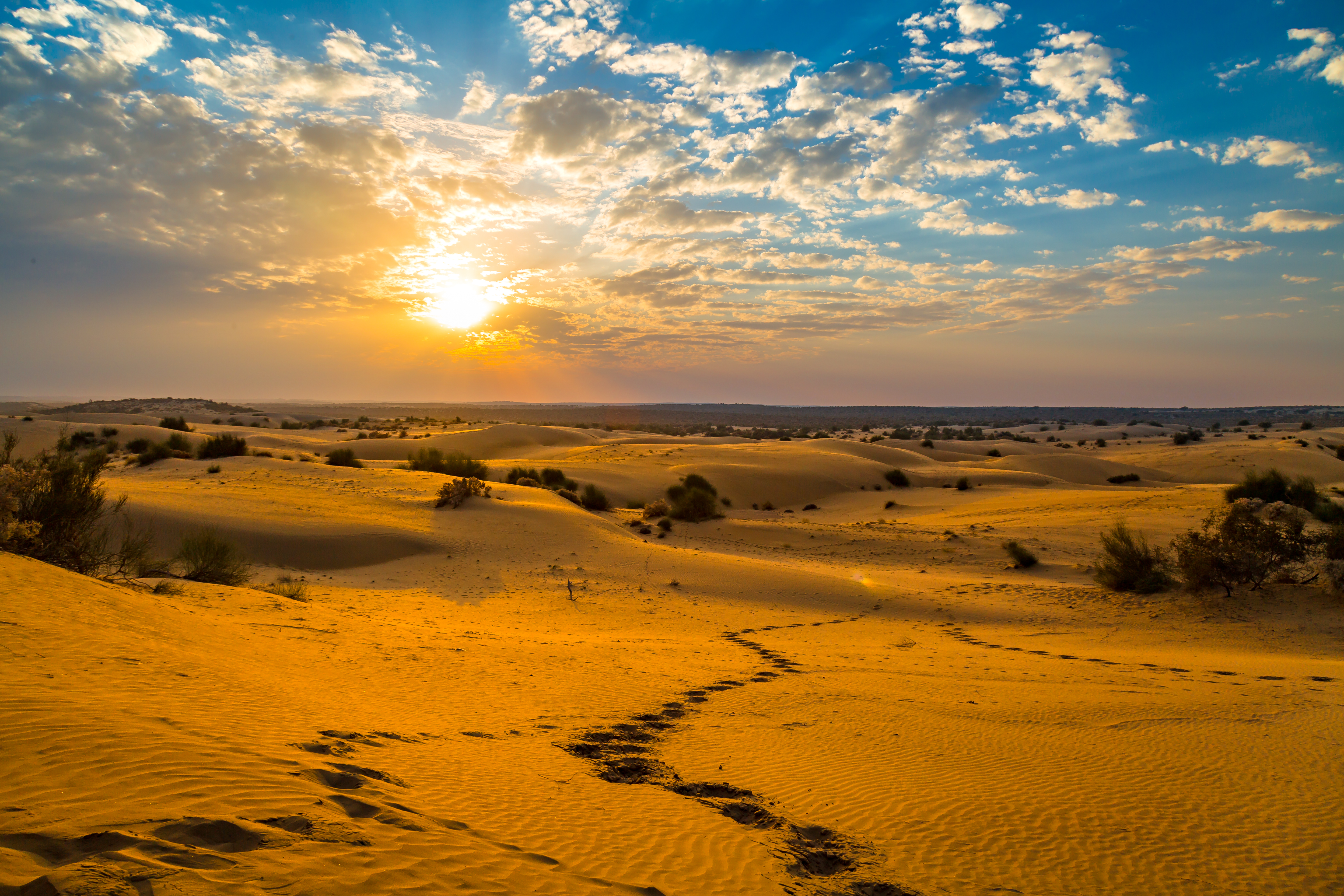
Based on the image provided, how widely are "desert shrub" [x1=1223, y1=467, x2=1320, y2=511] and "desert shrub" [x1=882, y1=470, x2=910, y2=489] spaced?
557 inches

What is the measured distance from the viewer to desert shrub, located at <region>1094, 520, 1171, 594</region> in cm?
1447

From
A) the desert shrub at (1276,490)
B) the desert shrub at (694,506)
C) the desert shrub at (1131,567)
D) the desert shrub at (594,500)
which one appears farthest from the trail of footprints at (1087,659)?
the desert shrub at (594,500)

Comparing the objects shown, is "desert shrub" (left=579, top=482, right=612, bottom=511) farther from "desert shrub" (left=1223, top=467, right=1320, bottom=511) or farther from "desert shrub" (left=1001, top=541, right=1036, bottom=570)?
"desert shrub" (left=1223, top=467, right=1320, bottom=511)

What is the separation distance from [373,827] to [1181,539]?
1619 centimetres

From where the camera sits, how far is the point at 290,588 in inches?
510

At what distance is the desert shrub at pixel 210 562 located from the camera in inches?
492

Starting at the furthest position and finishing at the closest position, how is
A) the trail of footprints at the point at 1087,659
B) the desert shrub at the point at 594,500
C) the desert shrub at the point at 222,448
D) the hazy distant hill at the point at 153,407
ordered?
the hazy distant hill at the point at 153,407
the desert shrub at the point at 594,500
the desert shrub at the point at 222,448
the trail of footprints at the point at 1087,659

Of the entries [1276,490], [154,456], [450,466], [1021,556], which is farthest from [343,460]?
[1276,490]

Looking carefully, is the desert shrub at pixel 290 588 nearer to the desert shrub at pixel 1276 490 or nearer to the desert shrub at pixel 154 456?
the desert shrub at pixel 154 456

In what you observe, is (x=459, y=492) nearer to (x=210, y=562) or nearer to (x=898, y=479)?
(x=210, y=562)

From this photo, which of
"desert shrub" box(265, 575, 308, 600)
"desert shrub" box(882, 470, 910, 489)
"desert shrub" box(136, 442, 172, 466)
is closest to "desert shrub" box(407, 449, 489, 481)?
"desert shrub" box(136, 442, 172, 466)

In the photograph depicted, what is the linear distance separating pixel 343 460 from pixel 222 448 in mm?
4560

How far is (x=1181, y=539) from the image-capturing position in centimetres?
1425

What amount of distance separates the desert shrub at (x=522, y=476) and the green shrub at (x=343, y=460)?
6033mm
